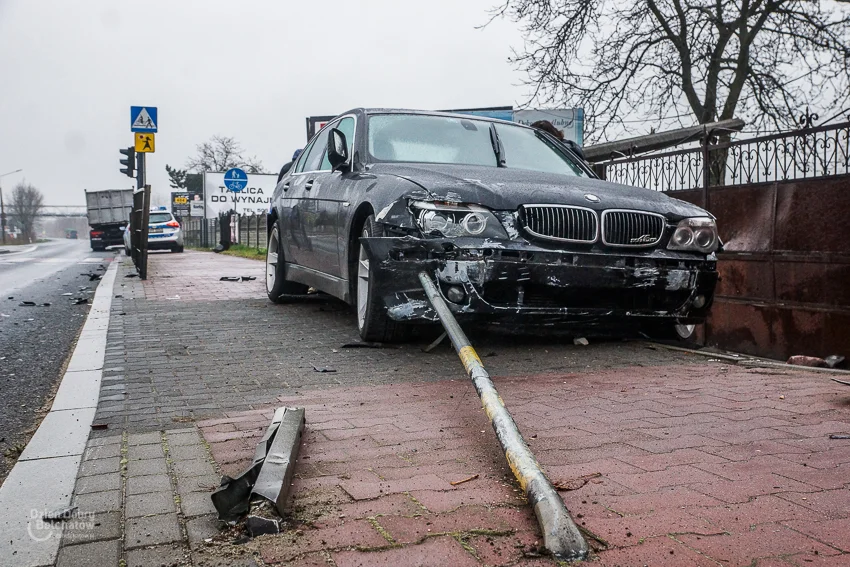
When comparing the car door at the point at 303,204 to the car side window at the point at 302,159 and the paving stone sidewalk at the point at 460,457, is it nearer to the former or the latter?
the car side window at the point at 302,159

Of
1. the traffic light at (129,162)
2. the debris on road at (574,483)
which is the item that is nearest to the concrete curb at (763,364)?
the debris on road at (574,483)

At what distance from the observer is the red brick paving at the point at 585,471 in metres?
2.28

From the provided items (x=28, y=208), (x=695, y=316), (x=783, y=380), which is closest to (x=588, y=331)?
(x=695, y=316)

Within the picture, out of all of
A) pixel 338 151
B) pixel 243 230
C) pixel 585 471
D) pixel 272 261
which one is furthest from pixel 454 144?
pixel 243 230

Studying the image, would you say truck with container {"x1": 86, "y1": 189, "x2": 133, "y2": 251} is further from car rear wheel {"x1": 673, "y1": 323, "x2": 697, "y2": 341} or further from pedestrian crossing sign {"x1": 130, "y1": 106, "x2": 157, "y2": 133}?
car rear wheel {"x1": 673, "y1": 323, "x2": 697, "y2": 341}

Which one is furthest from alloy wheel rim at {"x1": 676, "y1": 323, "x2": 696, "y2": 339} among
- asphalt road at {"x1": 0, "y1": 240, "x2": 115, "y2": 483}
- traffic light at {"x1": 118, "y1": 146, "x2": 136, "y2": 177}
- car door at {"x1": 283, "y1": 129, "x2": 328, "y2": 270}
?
traffic light at {"x1": 118, "y1": 146, "x2": 136, "y2": 177}

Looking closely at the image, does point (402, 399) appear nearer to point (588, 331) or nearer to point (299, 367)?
point (299, 367)

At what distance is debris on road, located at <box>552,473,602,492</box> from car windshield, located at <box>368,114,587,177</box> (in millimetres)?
3711

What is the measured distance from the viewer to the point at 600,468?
9.73 ft

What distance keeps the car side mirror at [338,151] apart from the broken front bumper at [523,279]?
1.35 m

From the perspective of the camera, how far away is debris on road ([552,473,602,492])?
108 inches

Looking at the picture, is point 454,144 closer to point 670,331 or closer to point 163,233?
point 670,331

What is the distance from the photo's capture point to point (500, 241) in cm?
506

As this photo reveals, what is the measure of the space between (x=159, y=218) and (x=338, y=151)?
26.6 m
